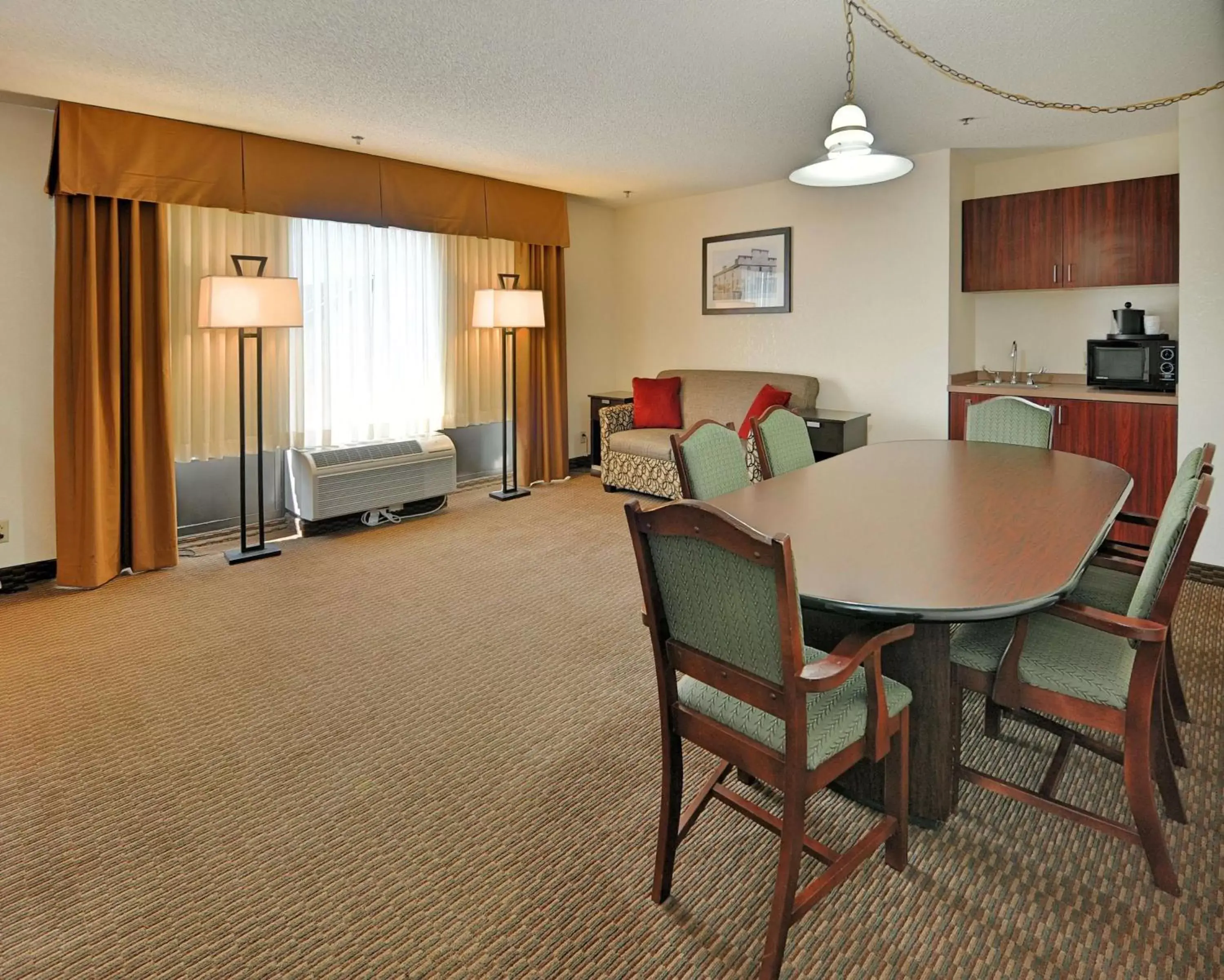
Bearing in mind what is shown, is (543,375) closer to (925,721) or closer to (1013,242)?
(1013,242)

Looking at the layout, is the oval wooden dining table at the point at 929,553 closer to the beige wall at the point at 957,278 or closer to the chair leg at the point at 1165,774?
the chair leg at the point at 1165,774

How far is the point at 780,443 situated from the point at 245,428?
3.28 meters

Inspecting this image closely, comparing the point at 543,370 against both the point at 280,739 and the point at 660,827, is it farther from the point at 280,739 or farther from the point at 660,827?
the point at 660,827

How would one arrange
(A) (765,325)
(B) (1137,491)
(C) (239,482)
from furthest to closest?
1. (A) (765,325)
2. (C) (239,482)
3. (B) (1137,491)

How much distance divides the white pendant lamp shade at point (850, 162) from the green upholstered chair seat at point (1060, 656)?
167 cm

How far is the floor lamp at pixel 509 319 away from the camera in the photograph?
567 cm

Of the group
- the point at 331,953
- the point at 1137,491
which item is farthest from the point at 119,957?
the point at 1137,491

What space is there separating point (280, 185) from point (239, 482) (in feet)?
6.00

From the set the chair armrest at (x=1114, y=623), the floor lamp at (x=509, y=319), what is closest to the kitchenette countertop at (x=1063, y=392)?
the floor lamp at (x=509, y=319)

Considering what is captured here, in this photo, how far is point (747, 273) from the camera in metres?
6.18

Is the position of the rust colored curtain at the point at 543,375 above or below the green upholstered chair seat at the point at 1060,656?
above

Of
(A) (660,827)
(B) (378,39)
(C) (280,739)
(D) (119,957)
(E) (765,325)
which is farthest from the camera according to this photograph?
(E) (765,325)

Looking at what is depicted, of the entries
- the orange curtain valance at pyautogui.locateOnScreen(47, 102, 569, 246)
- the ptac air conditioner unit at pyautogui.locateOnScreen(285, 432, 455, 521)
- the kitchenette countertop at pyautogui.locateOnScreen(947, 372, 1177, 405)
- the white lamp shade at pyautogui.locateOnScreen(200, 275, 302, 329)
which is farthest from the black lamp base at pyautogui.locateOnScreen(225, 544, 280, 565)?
the kitchenette countertop at pyautogui.locateOnScreen(947, 372, 1177, 405)

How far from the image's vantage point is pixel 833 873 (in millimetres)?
1638
